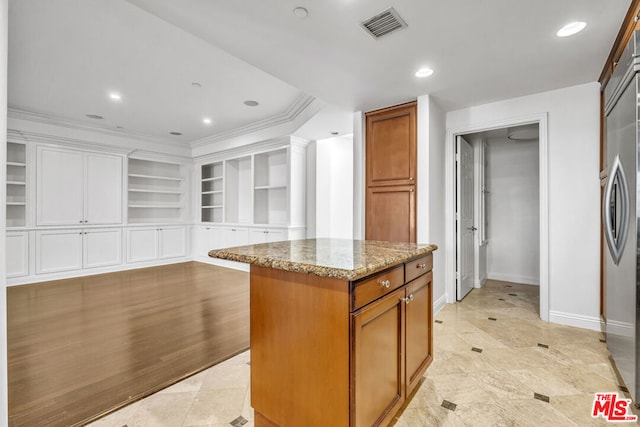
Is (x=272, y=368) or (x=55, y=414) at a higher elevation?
(x=272, y=368)

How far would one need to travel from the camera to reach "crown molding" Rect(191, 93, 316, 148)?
4.16 metres

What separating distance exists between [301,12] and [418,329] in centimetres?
215

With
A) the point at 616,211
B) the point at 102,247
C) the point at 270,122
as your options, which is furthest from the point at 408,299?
the point at 102,247

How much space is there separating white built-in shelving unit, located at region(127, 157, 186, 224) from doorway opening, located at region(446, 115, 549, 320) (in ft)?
19.1

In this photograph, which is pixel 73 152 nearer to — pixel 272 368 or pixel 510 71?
pixel 272 368

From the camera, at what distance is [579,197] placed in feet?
9.84

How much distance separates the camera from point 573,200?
119 inches

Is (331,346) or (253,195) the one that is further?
(253,195)

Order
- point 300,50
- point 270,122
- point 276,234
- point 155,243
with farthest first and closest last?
point 155,243 → point 276,234 → point 270,122 → point 300,50

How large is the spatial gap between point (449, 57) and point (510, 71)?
0.70m

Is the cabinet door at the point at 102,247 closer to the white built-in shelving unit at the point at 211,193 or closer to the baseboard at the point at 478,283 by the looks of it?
the white built-in shelving unit at the point at 211,193

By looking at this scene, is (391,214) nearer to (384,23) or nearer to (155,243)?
(384,23)

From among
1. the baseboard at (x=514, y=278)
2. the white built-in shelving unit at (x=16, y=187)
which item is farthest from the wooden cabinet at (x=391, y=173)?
the white built-in shelving unit at (x=16, y=187)

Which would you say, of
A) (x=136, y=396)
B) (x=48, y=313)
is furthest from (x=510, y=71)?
(x=48, y=313)
